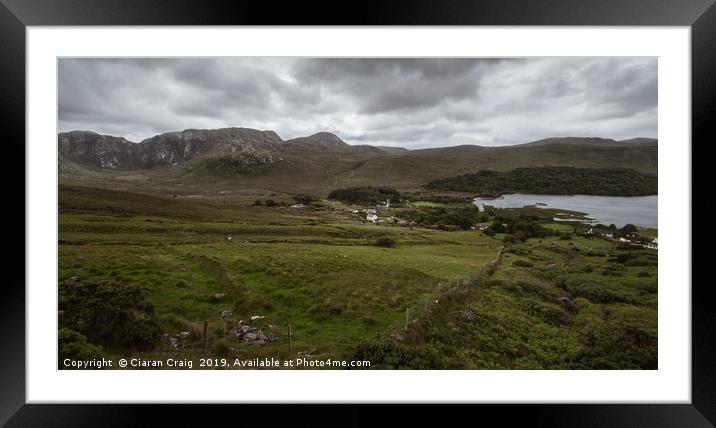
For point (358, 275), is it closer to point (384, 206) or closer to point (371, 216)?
point (371, 216)

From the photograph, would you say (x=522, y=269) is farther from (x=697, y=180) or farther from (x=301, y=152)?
(x=301, y=152)

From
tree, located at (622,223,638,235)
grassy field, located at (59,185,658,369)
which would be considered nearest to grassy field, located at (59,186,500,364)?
grassy field, located at (59,185,658,369)

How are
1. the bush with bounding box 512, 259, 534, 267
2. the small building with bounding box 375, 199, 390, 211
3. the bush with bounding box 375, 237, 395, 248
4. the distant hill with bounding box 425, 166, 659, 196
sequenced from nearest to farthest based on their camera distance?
the distant hill with bounding box 425, 166, 659, 196
the bush with bounding box 512, 259, 534, 267
the bush with bounding box 375, 237, 395, 248
the small building with bounding box 375, 199, 390, 211

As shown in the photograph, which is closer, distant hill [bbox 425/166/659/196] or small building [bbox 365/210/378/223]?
distant hill [bbox 425/166/659/196]

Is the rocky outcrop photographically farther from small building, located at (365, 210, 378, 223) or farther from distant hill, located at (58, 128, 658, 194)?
small building, located at (365, 210, 378, 223)

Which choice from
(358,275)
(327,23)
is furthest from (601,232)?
(327,23)

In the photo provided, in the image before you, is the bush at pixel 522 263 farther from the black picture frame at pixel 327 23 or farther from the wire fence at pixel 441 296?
the black picture frame at pixel 327 23
